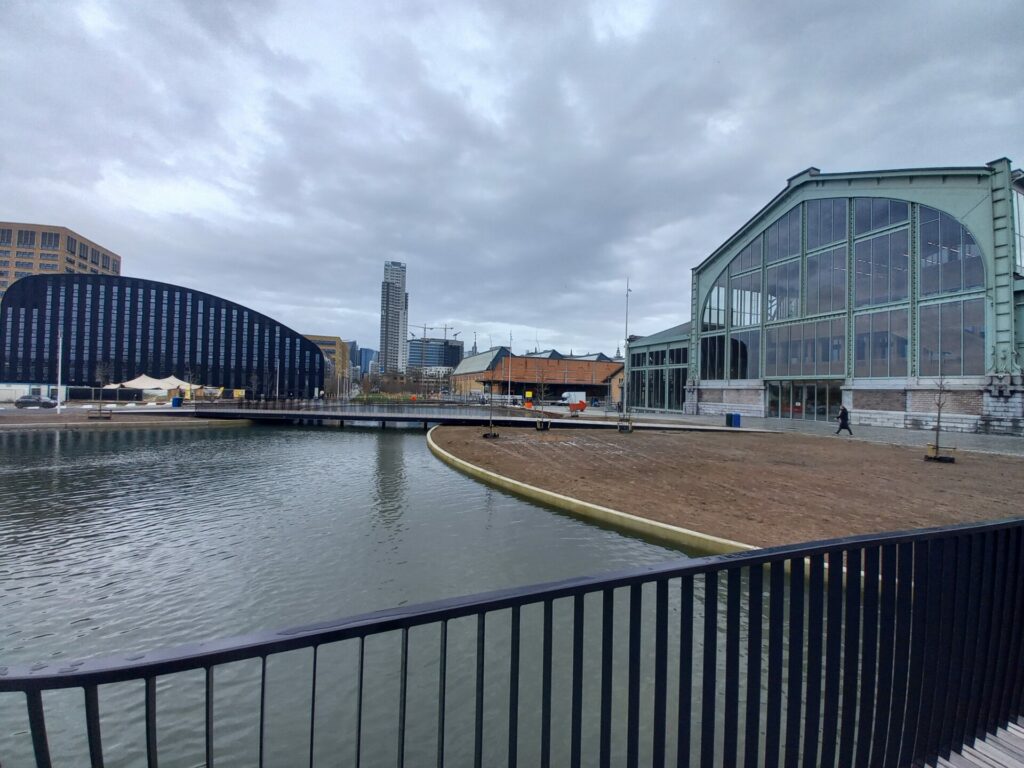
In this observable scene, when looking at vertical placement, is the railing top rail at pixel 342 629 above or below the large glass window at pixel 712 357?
below

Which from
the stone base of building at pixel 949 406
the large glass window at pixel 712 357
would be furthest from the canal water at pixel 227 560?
the large glass window at pixel 712 357

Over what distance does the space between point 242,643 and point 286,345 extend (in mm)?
110106

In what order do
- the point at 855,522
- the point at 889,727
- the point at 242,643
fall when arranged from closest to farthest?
the point at 242,643 < the point at 889,727 < the point at 855,522

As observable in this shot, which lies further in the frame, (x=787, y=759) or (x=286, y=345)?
(x=286, y=345)

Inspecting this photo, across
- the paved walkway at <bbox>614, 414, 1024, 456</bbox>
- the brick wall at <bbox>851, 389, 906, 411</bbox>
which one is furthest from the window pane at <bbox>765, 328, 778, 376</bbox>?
the brick wall at <bbox>851, 389, 906, 411</bbox>

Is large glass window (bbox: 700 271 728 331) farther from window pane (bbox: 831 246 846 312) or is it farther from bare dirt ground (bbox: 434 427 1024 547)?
bare dirt ground (bbox: 434 427 1024 547)

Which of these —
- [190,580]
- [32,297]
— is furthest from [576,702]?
→ [32,297]

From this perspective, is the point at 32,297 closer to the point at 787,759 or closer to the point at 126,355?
the point at 126,355

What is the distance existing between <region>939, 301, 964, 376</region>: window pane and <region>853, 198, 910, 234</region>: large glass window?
677 cm

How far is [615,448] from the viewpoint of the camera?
21.3 m

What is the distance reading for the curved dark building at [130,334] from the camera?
81688mm

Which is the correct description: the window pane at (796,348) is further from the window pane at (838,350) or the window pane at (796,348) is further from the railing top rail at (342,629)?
the railing top rail at (342,629)

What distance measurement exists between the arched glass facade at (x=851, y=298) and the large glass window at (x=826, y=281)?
7cm

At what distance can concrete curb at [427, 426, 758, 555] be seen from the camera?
27.8ft
